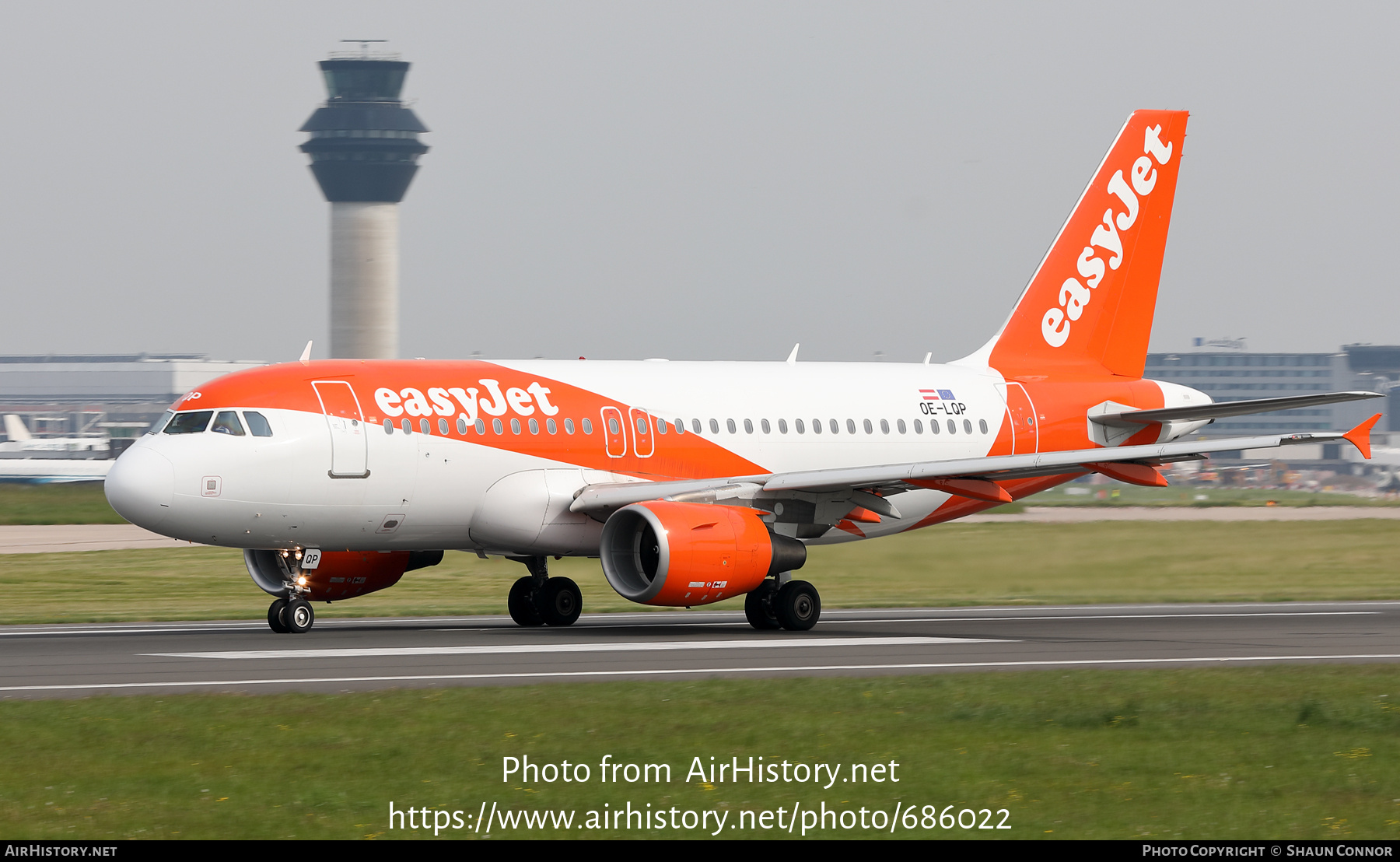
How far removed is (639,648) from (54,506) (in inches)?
1710

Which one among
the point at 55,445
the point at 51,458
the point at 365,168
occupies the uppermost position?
the point at 365,168

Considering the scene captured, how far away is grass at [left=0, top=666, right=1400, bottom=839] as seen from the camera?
11414mm

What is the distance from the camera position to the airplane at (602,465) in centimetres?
2505

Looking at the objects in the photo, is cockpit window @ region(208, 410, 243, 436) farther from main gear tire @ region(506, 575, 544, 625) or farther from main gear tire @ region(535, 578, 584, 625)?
main gear tire @ region(535, 578, 584, 625)

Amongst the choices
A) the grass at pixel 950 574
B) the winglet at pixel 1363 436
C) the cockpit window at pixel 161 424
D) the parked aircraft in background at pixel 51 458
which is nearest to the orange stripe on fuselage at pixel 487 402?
the cockpit window at pixel 161 424

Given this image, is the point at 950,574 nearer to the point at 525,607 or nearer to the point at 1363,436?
the point at 525,607

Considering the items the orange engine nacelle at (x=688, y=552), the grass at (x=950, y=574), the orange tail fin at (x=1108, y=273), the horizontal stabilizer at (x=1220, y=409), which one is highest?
the orange tail fin at (x=1108, y=273)

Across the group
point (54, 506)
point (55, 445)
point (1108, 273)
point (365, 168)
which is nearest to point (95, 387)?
point (365, 168)

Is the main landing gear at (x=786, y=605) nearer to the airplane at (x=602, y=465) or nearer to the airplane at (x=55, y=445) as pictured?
the airplane at (x=602, y=465)

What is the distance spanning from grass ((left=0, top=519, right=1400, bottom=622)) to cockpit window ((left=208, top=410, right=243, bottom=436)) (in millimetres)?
6213

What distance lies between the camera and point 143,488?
79.3 feet

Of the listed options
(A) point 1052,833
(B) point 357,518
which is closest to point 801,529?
(B) point 357,518

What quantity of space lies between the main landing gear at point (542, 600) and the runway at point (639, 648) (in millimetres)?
362

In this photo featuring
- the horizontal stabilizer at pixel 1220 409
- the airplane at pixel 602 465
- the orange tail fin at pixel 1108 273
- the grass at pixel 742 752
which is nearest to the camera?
the grass at pixel 742 752
